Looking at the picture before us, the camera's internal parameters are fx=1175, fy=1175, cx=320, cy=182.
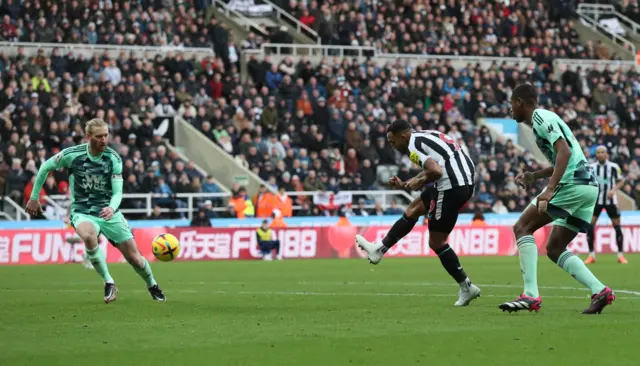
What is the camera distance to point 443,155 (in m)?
12.6

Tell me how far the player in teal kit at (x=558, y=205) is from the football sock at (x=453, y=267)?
1.13 m

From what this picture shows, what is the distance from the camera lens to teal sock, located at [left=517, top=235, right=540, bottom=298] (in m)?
11.4

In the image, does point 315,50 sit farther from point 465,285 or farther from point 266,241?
point 465,285

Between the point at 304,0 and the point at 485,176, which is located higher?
the point at 304,0

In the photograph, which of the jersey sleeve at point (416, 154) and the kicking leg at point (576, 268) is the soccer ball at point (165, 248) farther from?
the kicking leg at point (576, 268)

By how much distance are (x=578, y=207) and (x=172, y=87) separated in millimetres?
23108

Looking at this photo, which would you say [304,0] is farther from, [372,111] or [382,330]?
[382,330]

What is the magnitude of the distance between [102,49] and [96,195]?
20.2m

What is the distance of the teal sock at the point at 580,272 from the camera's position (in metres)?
11.2

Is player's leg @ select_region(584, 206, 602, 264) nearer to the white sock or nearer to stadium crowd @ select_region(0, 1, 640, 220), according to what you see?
stadium crowd @ select_region(0, 1, 640, 220)

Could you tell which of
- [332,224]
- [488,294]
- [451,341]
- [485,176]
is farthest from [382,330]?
[485,176]

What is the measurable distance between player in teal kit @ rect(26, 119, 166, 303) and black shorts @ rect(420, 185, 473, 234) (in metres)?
3.37

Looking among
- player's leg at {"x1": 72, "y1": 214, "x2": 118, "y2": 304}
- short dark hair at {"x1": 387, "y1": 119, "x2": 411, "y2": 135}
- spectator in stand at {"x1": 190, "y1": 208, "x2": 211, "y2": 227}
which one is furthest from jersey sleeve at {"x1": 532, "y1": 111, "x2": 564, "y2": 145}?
spectator in stand at {"x1": 190, "y1": 208, "x2": 211, "y2": 227}

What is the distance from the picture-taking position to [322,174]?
32812mm
